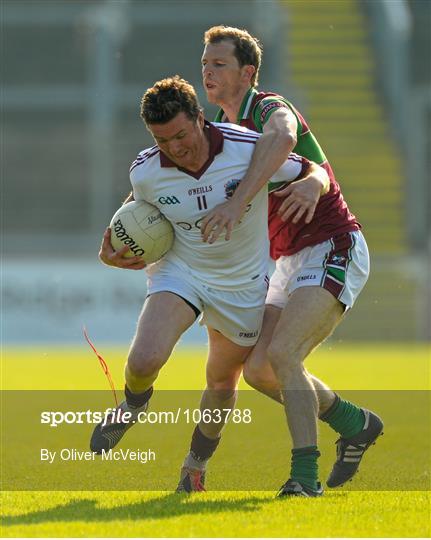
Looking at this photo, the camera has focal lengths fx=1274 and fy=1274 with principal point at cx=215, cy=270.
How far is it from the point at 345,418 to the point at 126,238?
1.45m

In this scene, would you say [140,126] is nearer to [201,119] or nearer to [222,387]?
[222,387]

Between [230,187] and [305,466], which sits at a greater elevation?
[230,187]

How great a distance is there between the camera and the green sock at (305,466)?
17.7ft

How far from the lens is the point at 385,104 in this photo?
2623cm

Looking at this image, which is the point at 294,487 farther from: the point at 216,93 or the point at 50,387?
the point at 50,387

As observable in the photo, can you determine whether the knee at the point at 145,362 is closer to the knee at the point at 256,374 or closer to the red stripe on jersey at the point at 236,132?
the knee at the point at 256,374

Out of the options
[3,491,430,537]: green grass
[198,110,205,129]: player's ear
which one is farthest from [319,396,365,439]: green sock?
[198,110,205,129]: player's ear

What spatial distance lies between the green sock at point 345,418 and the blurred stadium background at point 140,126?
41.9 ft

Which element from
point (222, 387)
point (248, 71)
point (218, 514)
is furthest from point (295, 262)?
point (218, 514)

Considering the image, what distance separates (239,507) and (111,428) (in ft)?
2.90

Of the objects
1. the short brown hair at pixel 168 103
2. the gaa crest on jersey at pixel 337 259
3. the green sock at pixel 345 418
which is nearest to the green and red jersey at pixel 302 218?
the gaa crest on jersey at pixel 337 259

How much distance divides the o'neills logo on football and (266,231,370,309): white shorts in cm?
74

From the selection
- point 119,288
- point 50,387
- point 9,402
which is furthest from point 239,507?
point 119,288

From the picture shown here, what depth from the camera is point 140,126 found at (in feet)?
80.8
